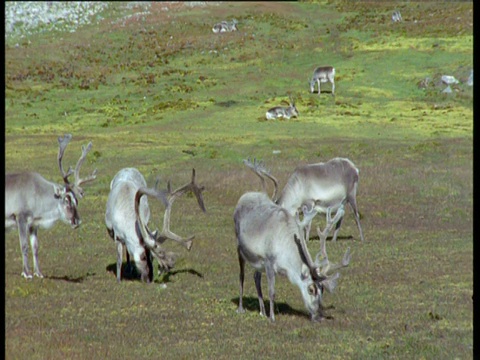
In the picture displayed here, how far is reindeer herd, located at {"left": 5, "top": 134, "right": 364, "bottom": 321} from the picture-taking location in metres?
14.1

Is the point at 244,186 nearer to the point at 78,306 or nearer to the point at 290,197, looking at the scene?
the point at 290,197

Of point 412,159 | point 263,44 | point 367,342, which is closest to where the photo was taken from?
point 367,342

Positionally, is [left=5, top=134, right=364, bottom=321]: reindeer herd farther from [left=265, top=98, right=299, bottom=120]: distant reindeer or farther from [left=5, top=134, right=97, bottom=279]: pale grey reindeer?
[left=265, top=98, right=299, bottom=120]: distant reindeer

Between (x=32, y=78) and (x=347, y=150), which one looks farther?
(x=32, y=78)

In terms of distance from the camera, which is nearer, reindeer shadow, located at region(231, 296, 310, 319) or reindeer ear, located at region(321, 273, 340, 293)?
reindeer ear, located at region(321, 273, 340, 293)

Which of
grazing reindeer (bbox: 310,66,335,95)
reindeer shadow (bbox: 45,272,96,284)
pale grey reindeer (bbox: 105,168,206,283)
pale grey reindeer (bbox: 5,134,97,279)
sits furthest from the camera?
grazing reindeer (bbox: 310,66,335,95)

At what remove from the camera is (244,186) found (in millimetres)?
30844

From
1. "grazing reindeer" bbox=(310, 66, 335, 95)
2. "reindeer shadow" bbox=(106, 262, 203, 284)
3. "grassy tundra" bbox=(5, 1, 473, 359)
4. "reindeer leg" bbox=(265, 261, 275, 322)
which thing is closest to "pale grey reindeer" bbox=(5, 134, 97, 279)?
"grassy tundra" bbox=(5, 1, 473, 359)

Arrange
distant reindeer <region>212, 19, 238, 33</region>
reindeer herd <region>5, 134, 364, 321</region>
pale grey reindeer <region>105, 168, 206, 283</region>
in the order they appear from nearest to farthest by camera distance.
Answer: reindeer herd <region>5, 134, 364, 321</region>, pale grey reindeer <region>105, 168, 206, 283</region>, distant reindeer <region>212, 19, 238, 33</region>

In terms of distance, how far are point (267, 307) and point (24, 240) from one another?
5.72 m

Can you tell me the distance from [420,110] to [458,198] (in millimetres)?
25444

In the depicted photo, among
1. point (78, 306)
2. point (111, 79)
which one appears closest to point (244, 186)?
point (78, 306)

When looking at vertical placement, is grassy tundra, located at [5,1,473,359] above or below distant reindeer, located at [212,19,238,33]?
below

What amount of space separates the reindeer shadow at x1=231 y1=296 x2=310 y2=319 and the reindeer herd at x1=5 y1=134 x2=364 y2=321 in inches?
16.7
